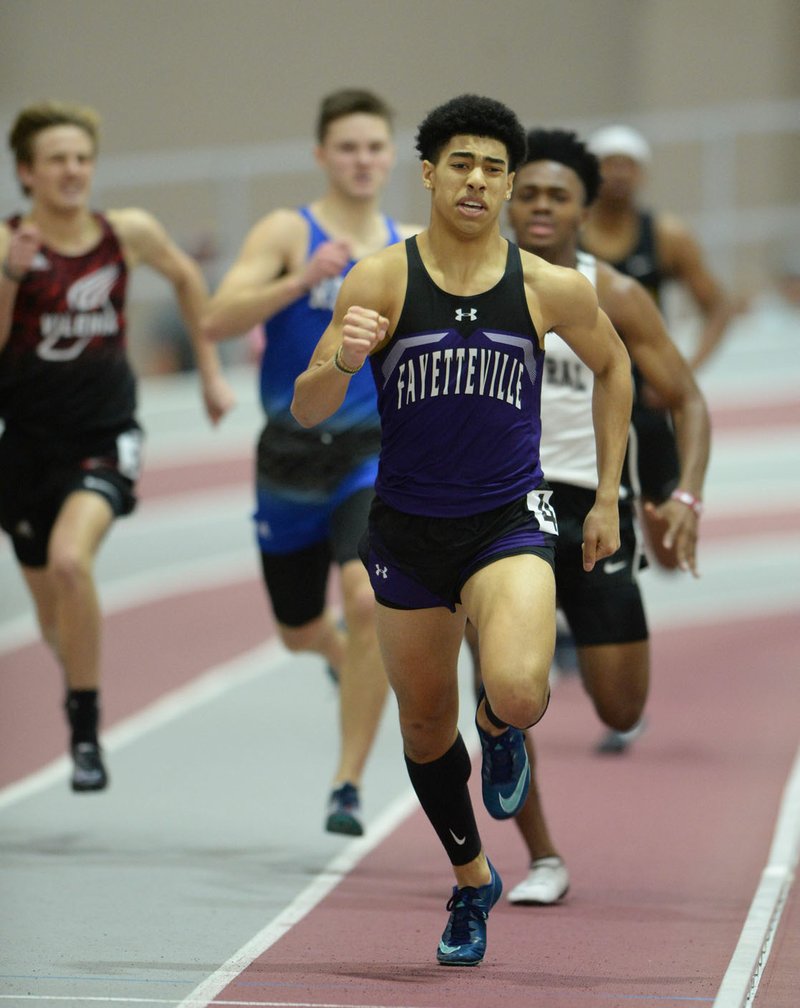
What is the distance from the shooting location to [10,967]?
539 centimetres

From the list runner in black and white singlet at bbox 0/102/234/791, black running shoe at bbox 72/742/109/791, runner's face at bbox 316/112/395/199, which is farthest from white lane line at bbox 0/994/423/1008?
runner's face at bbox 316/112/395/199

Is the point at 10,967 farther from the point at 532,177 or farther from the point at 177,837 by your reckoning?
the point at 532,177

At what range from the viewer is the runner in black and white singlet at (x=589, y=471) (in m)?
6.38

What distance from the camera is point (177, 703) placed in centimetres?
1073

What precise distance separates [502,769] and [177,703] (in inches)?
216

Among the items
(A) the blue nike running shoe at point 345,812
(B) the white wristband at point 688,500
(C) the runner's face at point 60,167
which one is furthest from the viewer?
(C) the runner's face at point 60,167

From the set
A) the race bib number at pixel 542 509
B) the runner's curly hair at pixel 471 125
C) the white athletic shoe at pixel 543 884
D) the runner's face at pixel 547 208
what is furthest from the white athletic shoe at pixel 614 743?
the runner's curly hair at pixel 471 125

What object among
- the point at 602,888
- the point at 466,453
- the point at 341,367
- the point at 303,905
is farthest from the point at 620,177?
the point at 341,367

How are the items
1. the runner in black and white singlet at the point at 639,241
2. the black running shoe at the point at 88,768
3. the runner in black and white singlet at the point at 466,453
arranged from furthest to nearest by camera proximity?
the runner in black and white singlet at the point at 639,241 < the black running shoe at the point at 88,768 < the runner in black and white singlet at the point at 466,453

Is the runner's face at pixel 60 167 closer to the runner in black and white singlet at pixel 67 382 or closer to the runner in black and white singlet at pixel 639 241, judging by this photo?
the runner in black and white singlet at pixel 67 382

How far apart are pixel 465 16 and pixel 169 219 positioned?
457 cm

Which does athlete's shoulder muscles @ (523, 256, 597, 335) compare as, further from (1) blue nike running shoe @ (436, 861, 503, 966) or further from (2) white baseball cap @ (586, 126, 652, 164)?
(2) white baseball cap @ (586, 126, 652, 164)

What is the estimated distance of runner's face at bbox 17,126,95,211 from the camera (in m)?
7.84

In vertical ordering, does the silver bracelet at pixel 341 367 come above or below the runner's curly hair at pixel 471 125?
below
